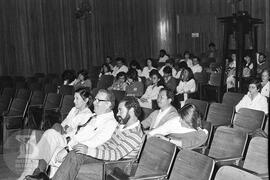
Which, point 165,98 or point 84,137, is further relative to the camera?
point 165,98

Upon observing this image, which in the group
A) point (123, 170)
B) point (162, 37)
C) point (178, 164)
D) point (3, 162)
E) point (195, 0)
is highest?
point (195, 0)

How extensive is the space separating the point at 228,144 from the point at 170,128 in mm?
861

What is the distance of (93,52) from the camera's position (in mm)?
14758

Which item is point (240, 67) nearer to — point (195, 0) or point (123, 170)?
point (123, 170)

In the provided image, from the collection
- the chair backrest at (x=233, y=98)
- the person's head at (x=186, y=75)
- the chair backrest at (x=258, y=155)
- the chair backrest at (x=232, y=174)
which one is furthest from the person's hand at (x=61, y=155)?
the person's head at (x=186, y=75)

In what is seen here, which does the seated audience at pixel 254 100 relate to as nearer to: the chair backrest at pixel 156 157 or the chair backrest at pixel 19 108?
the chair backrest at pixel 156 157

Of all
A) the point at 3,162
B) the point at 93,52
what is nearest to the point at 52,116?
the point at 3,162

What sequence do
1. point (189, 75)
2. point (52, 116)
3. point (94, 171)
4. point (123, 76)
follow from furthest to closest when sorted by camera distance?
1. point (123, 76)
2. point (189, 75)
3. point (52, 116)
4. point (94, 171)

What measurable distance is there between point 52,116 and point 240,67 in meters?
3.37

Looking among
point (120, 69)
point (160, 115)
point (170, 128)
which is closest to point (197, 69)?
point (120, 69)

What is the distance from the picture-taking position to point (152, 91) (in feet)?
26.4

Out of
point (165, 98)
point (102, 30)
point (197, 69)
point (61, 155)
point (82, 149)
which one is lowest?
point (61, 155)

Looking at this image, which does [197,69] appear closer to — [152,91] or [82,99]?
[152,91]

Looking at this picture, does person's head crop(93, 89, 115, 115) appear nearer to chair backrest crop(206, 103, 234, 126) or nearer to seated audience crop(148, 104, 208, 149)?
seated audience crop(148, 104, 208, 149)
